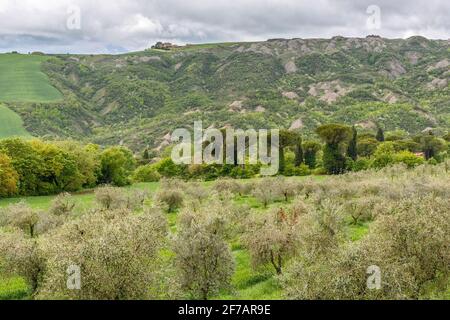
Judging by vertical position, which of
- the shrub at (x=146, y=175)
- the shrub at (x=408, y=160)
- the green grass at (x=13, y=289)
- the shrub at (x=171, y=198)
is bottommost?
the shrub at (x=146, y=175)

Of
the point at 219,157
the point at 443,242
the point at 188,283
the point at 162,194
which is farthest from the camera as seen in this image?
the point at 219,157

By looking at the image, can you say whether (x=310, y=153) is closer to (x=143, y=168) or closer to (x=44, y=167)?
(x=143, y=168)

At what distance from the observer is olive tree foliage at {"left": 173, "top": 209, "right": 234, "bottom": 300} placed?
27859 millimetres

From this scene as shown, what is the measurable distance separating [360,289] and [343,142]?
104352 millimetres

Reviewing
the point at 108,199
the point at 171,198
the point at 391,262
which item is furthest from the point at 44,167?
the point at 391,262

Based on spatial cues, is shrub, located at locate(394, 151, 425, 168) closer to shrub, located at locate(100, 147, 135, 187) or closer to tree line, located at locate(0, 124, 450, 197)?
tree line, located at locate(0, 124, 450, 197)

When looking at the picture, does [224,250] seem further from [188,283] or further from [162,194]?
[162,194]

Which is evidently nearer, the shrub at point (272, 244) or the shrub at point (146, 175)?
the shrub at point (272, 244)

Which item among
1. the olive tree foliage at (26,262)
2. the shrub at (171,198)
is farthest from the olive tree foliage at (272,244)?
the shrub at (171,198)

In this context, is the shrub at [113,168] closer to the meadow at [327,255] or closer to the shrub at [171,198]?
the shrub at [171,198]

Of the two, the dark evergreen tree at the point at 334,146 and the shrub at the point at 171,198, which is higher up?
the dark evergreen tree at the point at 334,146

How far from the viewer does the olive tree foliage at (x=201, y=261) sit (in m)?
27.9
